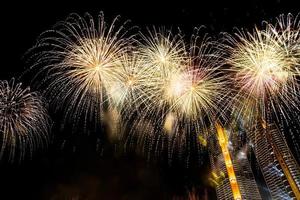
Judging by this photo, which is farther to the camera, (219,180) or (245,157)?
(245,157)

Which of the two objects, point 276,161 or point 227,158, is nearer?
point 227,158

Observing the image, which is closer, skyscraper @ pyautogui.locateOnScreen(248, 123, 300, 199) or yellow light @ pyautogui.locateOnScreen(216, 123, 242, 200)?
Result: yellow light @ pyautogui.locateOnScreen(216, 123, 242, 200)

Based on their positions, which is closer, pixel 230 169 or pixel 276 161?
pixel 230 169

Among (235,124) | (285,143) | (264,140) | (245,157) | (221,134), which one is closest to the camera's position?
(235,124)

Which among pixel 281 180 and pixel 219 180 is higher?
pixel 281 180

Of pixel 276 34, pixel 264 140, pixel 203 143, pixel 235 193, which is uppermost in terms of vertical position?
pixel 264 140

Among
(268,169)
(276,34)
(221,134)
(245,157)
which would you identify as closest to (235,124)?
(221,134)

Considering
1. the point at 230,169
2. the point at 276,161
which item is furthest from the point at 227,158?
the point at 276,161

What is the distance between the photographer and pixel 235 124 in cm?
3516

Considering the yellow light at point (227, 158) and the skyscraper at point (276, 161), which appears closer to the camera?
the yellow light at point (227, 158)

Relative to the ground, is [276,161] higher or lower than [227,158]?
higher

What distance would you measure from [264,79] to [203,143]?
12936 mm

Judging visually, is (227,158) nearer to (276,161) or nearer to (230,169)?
(230,169)

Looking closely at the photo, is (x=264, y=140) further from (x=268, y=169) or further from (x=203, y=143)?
(x=203, y=143)
